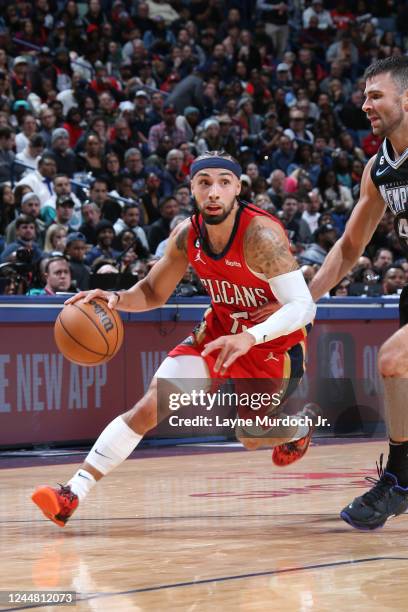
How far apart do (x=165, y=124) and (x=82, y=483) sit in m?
11.8

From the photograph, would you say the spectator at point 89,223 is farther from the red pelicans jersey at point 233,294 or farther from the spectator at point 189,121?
the red pelicans jersey at point 233,294

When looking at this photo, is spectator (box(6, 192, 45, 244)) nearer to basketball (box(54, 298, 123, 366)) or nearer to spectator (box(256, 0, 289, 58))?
basketball (box(54, 298, 123, 366))

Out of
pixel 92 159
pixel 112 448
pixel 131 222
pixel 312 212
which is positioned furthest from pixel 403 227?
pixel 312 212

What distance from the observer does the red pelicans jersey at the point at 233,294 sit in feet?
20.2

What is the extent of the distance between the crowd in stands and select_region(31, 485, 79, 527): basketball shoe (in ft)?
16.4

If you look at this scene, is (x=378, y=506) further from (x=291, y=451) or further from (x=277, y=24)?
(x=277, y=24)

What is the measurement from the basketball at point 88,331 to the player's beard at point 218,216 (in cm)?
70

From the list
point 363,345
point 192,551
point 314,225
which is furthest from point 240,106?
point 192,551

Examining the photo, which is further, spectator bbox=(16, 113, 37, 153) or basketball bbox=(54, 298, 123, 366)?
spectator bbox=(16, 113, 37, 153)

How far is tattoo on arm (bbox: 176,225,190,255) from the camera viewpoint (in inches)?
253

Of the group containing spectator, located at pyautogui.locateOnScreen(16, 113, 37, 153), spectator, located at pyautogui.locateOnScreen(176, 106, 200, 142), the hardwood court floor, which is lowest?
the hardwood court floor

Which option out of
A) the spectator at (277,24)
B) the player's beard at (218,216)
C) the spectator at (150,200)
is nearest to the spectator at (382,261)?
the spectator at (150,200)

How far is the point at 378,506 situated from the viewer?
5.83 meters

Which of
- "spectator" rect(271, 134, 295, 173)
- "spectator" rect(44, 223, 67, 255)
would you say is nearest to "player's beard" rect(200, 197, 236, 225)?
"spectator" rect(44, 223, 67, 255)
